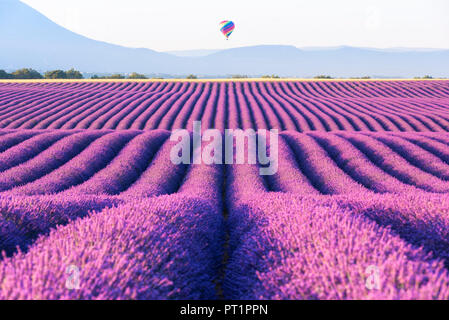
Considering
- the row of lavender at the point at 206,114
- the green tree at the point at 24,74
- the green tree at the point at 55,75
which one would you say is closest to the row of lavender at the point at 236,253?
the row of lavender at the point at 206,114

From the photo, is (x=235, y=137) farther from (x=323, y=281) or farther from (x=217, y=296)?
(x=323, y=281)

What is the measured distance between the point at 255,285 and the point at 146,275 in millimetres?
908

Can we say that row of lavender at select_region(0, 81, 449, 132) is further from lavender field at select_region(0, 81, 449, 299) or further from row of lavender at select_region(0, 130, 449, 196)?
lavender field at select_region(0, 81, 449, 299)

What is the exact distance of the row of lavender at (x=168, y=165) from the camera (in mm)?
7508

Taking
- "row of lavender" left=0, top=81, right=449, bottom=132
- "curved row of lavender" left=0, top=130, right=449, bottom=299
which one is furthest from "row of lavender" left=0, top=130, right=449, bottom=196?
"row of lavender" left=0, top=81, right=449, bottom=132

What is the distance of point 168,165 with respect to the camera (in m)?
9.30

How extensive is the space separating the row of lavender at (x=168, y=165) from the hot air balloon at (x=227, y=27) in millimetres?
29100

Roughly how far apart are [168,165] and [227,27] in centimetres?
3390

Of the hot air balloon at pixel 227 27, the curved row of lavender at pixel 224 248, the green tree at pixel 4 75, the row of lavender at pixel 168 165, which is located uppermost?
the hot air balloon at pixel 227 27

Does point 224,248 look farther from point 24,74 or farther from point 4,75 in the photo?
point 4,75

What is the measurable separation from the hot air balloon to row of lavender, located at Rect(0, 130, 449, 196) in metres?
29.1

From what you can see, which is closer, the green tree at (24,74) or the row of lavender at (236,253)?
the row of lavender at (236,253)

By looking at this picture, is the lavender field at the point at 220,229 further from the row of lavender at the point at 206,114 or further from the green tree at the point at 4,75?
the green tree at the point at 4,75

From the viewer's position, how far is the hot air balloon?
37938 millimetres
